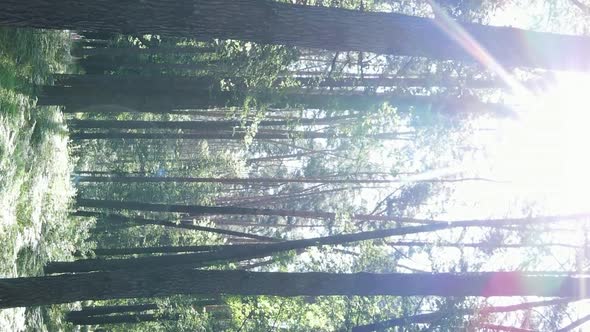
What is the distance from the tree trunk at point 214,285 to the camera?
706 cm

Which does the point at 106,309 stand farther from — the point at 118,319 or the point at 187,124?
the point at 187,124

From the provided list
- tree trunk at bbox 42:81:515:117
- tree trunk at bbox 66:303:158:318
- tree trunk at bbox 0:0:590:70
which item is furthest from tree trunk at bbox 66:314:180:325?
tree trunk at bbox 0:0:590:70

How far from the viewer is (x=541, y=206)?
11266mm

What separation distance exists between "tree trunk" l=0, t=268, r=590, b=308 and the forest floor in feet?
9.23

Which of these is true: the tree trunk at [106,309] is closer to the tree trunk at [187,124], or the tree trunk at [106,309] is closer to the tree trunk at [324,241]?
the tree trunk at [187,124]

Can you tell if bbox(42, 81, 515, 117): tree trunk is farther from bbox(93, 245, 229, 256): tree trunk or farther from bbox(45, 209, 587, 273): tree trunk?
bbox(93, 245, 229, 256): tree trunk

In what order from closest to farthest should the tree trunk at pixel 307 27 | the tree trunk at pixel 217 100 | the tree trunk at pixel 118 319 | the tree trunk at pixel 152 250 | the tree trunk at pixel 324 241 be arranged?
the tree trunk at pixel 307 27, the tree trunk at pixel 324 241, the tree trunk at pixel 217 100, the tree trunk at pixel 152 250, the tree trunk at pixel 118 319

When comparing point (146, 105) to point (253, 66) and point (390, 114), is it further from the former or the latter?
point (390, 114)

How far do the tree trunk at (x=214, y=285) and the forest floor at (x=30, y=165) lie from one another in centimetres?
281

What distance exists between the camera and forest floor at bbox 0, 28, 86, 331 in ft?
31.2

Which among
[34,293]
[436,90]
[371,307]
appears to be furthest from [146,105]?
[371,307]

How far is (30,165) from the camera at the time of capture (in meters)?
11.2

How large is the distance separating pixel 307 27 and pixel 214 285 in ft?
11.0

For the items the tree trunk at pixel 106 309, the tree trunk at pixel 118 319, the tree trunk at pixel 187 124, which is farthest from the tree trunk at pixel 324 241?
the tree trunk at pixel 106 309
